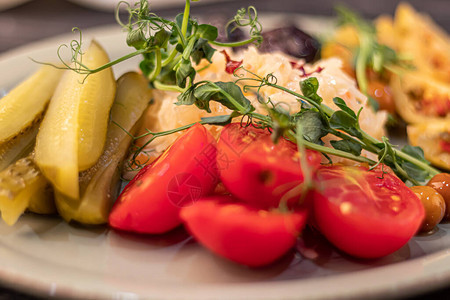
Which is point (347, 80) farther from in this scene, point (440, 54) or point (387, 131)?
point (440, 54)

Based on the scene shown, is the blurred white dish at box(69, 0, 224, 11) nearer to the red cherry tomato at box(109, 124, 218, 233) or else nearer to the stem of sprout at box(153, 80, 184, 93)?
the stem of sprout at box(153, 80, 184, 93)

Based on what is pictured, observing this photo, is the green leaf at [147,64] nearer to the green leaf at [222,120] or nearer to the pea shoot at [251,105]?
the pea shoot at [251,105]

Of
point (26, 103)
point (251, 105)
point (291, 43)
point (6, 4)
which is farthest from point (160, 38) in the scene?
point (6, 4)

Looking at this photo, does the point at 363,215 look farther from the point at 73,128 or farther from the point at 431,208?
the point at 73,128

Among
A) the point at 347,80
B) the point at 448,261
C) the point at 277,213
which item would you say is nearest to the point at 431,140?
the point at 347,80

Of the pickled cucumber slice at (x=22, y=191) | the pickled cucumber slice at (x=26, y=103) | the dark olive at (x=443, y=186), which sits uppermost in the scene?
the pickled cucumber slice at (x=26, y=103)

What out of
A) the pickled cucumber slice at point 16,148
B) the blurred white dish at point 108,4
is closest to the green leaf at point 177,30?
the pickled cucumber slice at point 16,148
